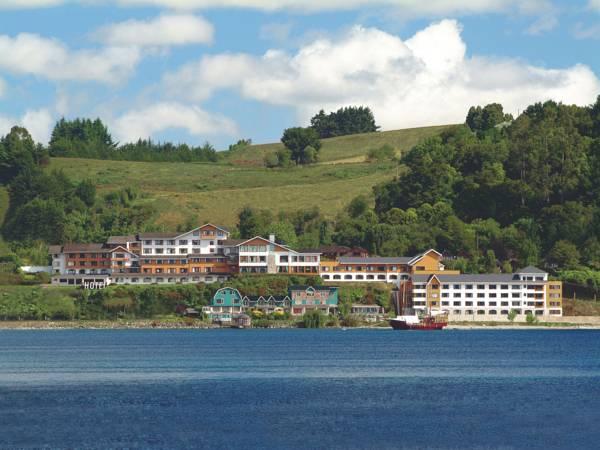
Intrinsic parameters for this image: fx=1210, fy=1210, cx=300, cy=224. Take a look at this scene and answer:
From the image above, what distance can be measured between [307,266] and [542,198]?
33.9m

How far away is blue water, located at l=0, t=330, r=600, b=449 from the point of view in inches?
1772

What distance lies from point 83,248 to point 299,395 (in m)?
96.7

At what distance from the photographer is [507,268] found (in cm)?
14275

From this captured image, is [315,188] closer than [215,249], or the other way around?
[215,249]

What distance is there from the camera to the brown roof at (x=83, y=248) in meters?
150

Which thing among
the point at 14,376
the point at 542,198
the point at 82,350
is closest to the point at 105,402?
the point at 14,376

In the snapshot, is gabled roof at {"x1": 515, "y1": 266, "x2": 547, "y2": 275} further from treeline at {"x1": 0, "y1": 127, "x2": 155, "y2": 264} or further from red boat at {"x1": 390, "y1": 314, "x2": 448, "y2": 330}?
treeline at {"x1": 0, "y1": 127, "x2": 155, "y2": 264}

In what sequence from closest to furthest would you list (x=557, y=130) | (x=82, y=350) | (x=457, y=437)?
(x=457, y=437) → (x=82, y=350) → (x=557, y=130)

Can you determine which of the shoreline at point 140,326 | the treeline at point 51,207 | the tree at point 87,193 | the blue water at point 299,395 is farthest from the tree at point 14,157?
the blue water at point 299,395

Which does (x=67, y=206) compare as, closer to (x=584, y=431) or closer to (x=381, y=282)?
(x=381, y=282)

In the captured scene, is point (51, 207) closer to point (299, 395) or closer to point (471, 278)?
point (471, 278)

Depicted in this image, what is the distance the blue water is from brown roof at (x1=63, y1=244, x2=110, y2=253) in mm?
48727

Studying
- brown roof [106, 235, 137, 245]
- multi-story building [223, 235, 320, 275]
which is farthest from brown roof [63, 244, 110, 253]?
multi-story building [223, 235, 320, 275]

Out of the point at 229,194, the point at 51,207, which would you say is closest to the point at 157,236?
the point at 51,207
